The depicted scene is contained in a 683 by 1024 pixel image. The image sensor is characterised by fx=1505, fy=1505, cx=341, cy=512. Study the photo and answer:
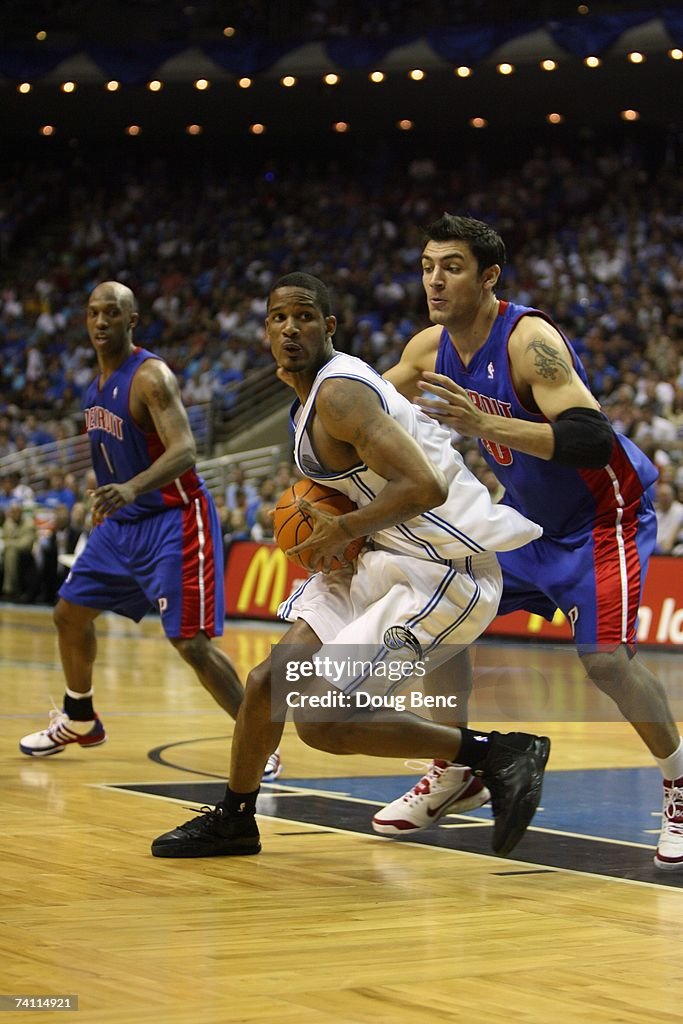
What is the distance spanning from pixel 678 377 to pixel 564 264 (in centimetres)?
462

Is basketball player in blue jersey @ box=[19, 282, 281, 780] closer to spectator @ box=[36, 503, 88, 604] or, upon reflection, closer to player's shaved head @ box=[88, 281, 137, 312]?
player's shaved head @ box=[88, 281, 137, 312]

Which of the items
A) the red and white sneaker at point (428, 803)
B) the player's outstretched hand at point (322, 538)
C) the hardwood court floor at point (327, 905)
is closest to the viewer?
the hardwood court floor at point (327, 905)

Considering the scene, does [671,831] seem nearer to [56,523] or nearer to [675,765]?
[675,765]

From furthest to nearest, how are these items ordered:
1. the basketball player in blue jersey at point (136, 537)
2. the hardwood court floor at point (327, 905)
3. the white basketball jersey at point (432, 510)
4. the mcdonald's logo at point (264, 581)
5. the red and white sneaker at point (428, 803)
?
the mcdonald's logo at point (264, 581) → the basketball player in blue jersey at point (136, 537) → the red and white sneaker at point (428, 803) → the white basketball jersey at point (432, 510) → the hardwood court floor at point (327, 905)

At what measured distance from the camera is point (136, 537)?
20.3ft

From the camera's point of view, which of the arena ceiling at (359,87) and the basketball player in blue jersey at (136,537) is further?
the arena ceiling at (359,87)

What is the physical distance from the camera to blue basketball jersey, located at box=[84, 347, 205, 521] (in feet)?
20.3

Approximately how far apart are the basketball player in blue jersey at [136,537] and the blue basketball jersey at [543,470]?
A: 1.60 meters

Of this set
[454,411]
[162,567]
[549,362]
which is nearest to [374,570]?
→ [454,411]

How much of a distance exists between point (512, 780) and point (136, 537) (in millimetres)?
2442

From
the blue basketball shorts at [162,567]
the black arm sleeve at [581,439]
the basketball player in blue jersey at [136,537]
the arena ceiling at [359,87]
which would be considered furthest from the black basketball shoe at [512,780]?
the arena ceiling at [359,87]

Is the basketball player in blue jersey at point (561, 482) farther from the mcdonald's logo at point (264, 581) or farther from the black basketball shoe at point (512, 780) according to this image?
the mcdonald's logo at point (264, 581)

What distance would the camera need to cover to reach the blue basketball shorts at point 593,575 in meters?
4.59

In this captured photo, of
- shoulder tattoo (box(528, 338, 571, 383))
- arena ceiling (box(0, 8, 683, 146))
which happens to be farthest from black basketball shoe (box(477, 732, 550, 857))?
arena ceiling (box(0, 8, 683, 146))
